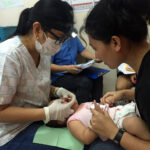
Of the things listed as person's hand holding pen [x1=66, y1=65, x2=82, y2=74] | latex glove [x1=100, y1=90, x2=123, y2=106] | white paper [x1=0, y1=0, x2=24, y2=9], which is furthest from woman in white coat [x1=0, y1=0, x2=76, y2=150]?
white paper [x1=0, y1=0, x2=24, y2=9]

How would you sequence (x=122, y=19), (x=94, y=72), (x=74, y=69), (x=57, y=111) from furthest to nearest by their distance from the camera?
1. (x=94, y=72)
2. (x=74, y=69)
3. (x=57, y=111)
4. (x=122, y=19)

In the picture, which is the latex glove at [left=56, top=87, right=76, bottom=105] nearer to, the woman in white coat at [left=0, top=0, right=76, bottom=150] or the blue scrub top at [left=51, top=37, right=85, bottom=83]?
the woman in white coat at [left=0, top=0, right=76, bottom=150]

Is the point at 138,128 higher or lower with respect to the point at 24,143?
higher

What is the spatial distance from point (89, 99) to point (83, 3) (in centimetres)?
125

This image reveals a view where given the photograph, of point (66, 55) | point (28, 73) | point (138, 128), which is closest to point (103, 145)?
point (138, 128)

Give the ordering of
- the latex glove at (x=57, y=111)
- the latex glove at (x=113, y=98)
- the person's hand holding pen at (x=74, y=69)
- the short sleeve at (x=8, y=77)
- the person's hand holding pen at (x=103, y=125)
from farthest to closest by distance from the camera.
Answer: the person's hand holding pen at (x=74, y=69)
the latex glove at (x=113, y=98)
the latex glove at (x=57, y=111)
the short sleeve at (x=8, y=77)
the person's hand holding pen at (x=103, y=125)

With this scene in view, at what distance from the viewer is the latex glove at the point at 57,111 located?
1.03 metres

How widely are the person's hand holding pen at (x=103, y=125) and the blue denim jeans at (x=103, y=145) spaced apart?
0.36ft

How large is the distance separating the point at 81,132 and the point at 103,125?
0.65 feet

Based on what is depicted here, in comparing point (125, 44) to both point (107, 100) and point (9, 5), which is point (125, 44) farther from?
point (9, 5)

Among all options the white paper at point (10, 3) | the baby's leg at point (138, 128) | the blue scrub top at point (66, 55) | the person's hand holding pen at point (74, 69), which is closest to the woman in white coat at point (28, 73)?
the baby's leg at point (138, 128)

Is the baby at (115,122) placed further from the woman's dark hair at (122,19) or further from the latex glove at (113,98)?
the woman's dark hair at (122,19)

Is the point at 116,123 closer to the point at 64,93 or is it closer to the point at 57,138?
the point at 57,138

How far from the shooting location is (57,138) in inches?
40.1
